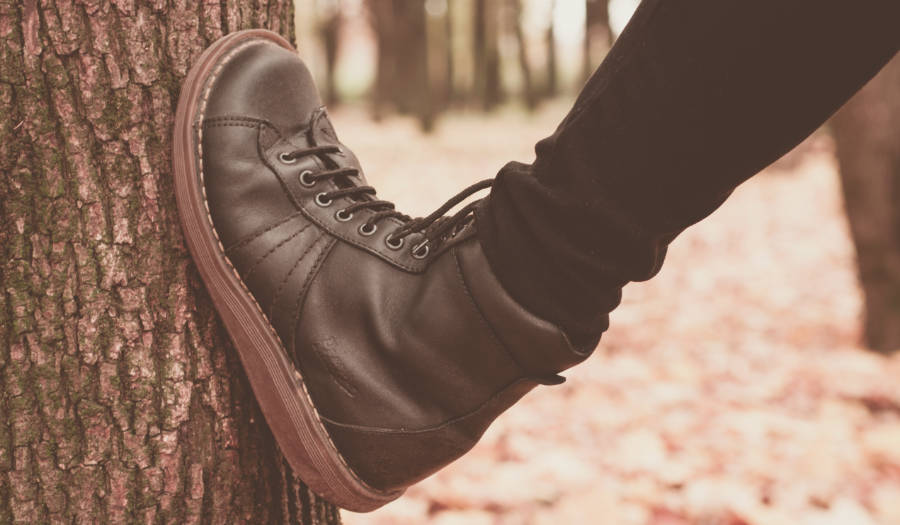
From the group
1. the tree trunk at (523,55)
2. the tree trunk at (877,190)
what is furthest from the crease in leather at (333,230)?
the tree trunk at (523,55)

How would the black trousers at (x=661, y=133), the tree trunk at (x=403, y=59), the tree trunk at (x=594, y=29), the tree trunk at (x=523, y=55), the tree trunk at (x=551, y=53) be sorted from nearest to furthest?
the black trousers at (x=661, y=133)
the tree trunk at (x=403, y=59)
the tree trunk at (x=594, y=29)
the tree trunk at (x=523, y=55)
the tree trunk at (x=551, y=53)

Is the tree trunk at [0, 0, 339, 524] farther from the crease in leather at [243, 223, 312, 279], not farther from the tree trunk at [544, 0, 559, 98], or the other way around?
the tree trunk at [544, 0, 559, 98]

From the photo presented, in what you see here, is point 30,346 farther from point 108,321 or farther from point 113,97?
point 113,97

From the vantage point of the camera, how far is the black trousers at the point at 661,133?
86 cm

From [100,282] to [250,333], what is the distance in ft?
0.72

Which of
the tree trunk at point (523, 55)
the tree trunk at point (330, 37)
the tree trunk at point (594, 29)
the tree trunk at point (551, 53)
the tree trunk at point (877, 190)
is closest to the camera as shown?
the tree trunk at point (877, 190)

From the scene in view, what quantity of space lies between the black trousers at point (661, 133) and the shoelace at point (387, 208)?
0.11 meters

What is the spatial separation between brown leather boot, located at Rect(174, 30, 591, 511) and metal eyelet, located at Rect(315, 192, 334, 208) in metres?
0.02

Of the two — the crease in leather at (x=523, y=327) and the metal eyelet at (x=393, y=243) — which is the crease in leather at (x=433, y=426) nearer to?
the crease in leather at (x=523, y=327)

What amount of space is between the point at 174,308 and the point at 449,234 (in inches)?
16.7

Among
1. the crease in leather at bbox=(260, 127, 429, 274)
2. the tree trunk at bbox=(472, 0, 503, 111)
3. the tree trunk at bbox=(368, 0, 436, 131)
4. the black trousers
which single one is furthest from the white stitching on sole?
the tree trunk at bbox=(472, 0, 503, 111)

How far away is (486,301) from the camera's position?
1.06m

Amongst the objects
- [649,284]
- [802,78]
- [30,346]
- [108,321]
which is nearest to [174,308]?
[108,321]

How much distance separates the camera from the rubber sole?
1119 millimetres
